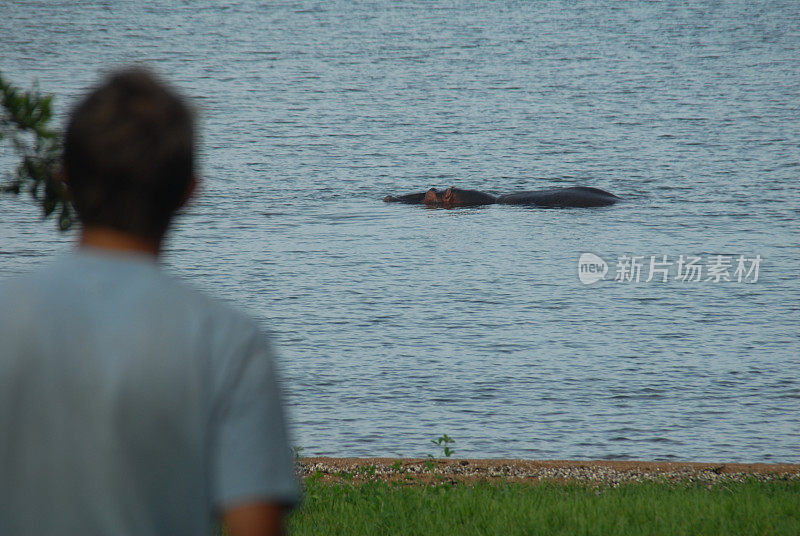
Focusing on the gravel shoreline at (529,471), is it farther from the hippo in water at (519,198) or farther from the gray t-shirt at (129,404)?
the hippo in water at (519,198)

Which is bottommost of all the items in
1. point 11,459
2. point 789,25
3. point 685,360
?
point 685,360

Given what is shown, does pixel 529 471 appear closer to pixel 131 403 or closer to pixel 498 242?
pixel 131 403

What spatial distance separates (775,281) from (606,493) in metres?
11.0

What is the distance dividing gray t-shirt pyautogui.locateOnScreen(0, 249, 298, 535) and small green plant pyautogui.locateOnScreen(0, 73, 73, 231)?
2273mm

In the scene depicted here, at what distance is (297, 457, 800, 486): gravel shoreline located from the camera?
855 cm

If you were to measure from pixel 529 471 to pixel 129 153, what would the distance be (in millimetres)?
7237

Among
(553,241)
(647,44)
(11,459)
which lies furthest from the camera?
(647,44)

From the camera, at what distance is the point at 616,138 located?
39.8 m

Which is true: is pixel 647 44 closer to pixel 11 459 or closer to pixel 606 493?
pixel 606 493

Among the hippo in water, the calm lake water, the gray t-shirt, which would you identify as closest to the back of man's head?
the gray t-shirt

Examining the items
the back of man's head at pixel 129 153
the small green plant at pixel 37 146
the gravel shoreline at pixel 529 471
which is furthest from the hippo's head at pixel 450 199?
the back of man's head at pixel 129 153

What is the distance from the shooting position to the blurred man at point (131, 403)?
1911 millimetres

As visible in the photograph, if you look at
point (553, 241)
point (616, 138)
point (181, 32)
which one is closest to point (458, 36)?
point (181, 32)

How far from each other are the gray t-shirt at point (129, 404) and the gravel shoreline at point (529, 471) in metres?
6.56
